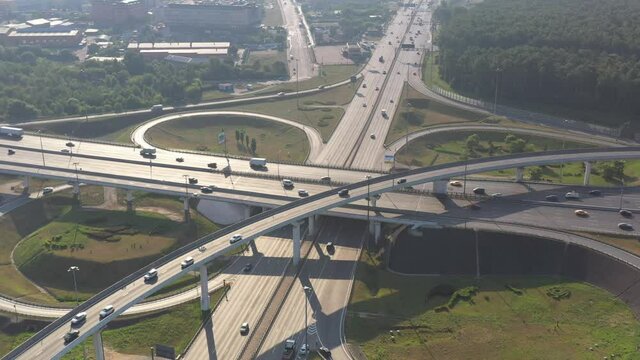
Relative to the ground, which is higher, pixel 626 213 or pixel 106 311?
pixel 626 213

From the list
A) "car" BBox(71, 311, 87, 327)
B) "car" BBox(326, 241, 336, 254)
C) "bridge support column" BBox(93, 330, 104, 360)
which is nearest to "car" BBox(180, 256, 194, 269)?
"bridge support column" BBox(93, 330, 104, 360)

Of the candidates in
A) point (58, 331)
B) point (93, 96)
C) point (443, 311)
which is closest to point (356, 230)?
point (443, 311)

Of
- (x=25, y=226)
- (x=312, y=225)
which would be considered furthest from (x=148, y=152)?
(x=312, y=225)

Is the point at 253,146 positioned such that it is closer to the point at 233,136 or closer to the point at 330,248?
the point at 233,136

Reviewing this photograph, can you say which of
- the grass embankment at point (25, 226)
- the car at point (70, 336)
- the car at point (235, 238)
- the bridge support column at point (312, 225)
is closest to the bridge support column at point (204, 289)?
the car at point (235, 238)

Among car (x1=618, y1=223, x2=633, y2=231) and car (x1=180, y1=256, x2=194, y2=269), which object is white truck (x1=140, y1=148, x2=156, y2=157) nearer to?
car (x1=180, y1=256, x2=194, y2=269)

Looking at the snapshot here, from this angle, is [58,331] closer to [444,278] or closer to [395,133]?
[444,278]
